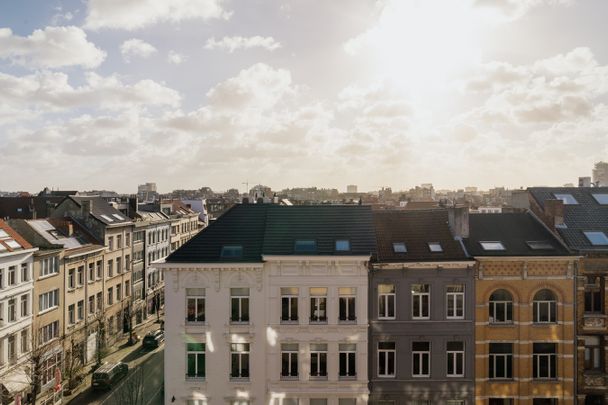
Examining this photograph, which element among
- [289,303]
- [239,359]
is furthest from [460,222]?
[239,359]

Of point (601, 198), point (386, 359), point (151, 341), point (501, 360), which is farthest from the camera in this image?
point (151, 341)

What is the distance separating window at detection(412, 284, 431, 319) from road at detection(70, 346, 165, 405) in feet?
64.8

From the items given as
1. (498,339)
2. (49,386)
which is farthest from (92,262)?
(498,339)

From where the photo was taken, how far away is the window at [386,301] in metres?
26.5

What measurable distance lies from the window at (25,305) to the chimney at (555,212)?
39.9m

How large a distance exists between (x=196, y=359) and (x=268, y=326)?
16.0 feet

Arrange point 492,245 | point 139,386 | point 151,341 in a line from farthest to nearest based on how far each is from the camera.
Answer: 1. point 151,341
2. point 139,386
3. point 492,245

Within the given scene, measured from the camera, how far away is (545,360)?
26.2 meters

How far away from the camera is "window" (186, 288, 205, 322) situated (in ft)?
87.1

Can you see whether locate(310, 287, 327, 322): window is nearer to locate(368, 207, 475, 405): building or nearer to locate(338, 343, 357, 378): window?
locate(338, 343, 357, 378): window

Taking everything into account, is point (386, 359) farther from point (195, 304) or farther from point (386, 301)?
point (195, 304)

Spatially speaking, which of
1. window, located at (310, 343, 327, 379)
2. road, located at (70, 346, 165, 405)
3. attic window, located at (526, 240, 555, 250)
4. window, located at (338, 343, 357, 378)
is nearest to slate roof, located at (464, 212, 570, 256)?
attic window, located at (526, 240, 555, 250)

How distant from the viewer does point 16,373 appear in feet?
107

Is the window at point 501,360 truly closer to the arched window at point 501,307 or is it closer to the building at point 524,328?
the building at point 524,328
